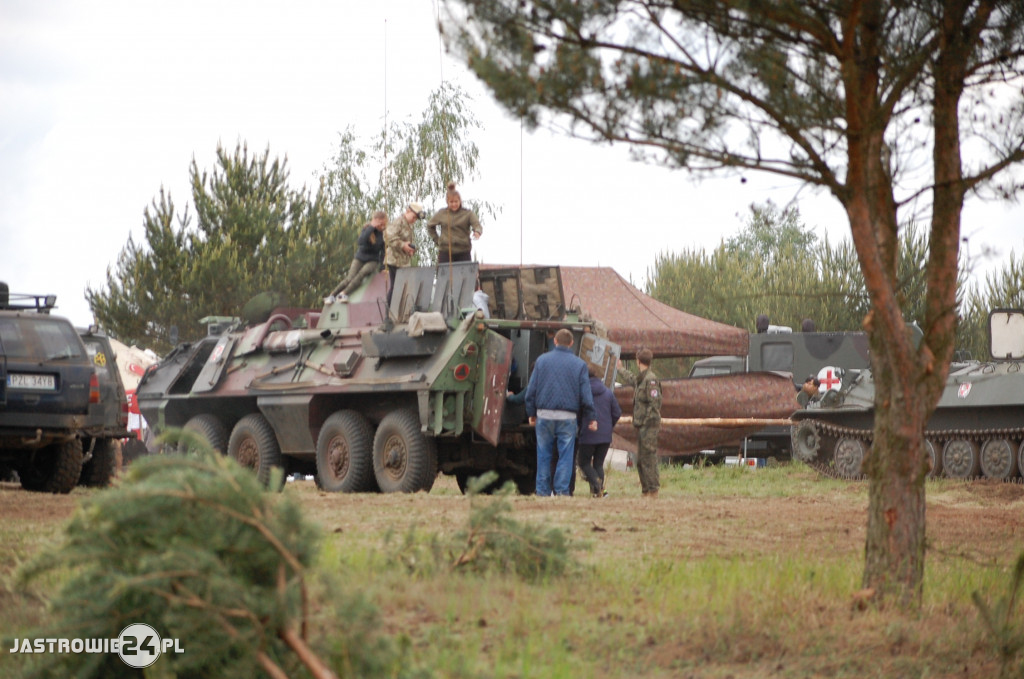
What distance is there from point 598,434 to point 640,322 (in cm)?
903

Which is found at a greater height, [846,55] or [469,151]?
[469,151]

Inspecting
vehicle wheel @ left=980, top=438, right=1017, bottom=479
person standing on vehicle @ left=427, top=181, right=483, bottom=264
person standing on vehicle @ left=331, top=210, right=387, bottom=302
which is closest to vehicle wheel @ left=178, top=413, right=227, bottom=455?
person standing on vehicle @ left=331, top=210, right=387, bottom=302

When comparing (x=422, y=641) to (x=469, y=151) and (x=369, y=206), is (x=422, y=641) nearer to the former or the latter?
(x=469, y=151)

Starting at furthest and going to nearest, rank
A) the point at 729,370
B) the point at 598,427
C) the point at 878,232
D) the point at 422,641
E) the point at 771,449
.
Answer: the point at 729,370, the point at 771,449, the point at 598,427, the point at 878,232, the point at 422,641

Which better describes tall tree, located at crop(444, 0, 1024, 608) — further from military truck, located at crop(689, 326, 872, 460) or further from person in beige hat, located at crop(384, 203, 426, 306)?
military truck, located at crop(689, 326, 872, 460)

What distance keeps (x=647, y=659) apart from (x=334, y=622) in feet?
5.56

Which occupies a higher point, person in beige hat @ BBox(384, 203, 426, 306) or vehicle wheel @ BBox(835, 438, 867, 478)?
person in beige hat @ BBox(384, 203, 426, 306)

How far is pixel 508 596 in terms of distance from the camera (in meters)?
7.38

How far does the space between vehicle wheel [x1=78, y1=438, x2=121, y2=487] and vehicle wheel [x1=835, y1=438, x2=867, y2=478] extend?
400 inches

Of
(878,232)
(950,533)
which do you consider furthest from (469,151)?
(878,232)

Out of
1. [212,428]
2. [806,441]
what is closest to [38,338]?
[212,428]

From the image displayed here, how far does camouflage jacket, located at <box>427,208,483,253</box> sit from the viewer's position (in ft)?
51.1

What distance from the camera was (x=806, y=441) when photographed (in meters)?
21.0

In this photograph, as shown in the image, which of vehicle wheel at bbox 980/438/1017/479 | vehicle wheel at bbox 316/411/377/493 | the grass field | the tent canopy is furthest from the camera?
the tent canopy
